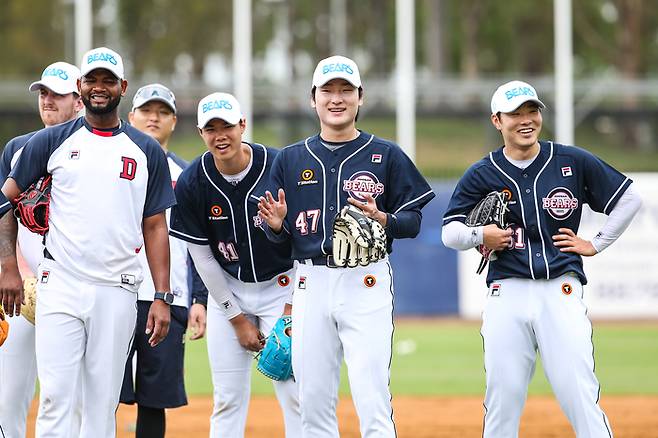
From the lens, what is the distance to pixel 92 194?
5.69 m

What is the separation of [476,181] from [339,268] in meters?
0.95

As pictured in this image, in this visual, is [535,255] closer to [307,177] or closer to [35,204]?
[307,177]

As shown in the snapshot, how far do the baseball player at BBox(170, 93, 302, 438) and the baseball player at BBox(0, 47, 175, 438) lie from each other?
23.8 inches

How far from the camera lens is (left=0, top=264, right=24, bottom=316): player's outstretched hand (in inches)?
225

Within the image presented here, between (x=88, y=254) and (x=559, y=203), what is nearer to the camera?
(x=88, y=254)

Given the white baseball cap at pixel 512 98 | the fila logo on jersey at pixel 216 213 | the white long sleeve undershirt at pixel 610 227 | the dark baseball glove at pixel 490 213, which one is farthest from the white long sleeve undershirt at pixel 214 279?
the white baseball cap at pixel 512 98

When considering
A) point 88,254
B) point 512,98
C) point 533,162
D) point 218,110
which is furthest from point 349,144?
point 88,254

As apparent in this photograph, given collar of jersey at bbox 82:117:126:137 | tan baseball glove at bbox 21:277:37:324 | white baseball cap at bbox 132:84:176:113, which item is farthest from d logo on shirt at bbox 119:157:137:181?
white baseball cap at bbox 132:84:176:113

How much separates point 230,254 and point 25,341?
4.10 ft

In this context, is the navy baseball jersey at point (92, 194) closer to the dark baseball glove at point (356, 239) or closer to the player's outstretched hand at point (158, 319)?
the player's outstretched hand at point (158, 319)

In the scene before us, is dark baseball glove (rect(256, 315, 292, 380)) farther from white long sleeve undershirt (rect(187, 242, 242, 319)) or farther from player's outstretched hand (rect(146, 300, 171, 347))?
player's outstretched hand (rect(146, 300, 171, 347))

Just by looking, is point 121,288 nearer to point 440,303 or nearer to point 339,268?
point 339,268

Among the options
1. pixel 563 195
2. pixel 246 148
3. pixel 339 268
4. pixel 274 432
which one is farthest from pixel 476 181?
pixel 274 432

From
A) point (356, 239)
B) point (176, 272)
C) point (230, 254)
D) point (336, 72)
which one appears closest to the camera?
point (356, 239)
